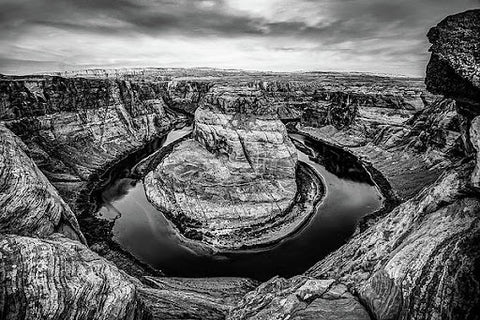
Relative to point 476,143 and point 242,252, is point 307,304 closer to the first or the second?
point 476,143

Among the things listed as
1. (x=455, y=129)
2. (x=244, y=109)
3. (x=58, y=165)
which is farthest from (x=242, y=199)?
(x=455, y=129)

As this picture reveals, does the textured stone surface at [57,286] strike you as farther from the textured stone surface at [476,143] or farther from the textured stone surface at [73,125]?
the textured stone surface at [73,125]

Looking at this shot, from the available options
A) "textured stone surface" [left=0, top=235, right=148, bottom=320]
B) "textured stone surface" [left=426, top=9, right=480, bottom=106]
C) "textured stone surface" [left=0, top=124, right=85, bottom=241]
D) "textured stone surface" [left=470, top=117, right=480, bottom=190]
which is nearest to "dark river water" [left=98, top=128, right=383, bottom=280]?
"textured stone surface" [left=0, top=124, right=85, bottom=241]

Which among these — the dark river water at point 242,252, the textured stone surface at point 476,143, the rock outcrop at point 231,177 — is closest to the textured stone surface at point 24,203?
the dark river water at point 242,252

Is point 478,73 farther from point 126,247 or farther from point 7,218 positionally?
point 126,247

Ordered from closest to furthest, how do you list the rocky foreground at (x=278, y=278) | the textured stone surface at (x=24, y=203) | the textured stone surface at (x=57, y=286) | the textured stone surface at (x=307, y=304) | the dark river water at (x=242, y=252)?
1. the textured stone surface at (x=57, y=286)
2. the rocky foreground at (x=278, y=278)
3. the textured stone surface at (x=307, y=304)
4. the textured stone surface at (x=24, y=203)
5. the dark river water at (x=242, y=252)
